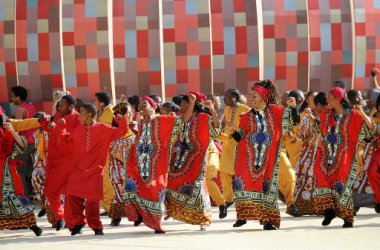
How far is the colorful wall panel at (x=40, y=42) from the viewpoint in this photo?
16.4 m

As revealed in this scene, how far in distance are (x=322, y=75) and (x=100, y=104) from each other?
3.21 meters

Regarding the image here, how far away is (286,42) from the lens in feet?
Result: 54.7

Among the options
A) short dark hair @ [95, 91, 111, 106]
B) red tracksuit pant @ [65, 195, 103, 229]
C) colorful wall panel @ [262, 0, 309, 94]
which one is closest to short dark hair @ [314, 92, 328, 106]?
colorful wall panel @ [262, 0, 309, 94]

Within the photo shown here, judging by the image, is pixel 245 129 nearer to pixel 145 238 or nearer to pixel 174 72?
pixel 145 238

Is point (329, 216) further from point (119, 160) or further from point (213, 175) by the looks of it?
point (119, 160)

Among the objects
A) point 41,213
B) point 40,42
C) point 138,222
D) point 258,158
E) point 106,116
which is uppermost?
point 40,42

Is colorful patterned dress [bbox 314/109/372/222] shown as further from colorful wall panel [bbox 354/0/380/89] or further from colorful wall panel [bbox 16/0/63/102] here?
colorful wall panel [bbox 16/0/63/102]

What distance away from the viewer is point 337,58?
17031 mm

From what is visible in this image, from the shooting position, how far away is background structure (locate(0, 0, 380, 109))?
1630cm

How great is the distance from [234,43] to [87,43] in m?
1.73

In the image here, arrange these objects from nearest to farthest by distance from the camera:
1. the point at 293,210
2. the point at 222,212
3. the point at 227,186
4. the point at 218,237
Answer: the point at 218,237 → the point at 293,210 → the point at 222,212 → the point at 227,186

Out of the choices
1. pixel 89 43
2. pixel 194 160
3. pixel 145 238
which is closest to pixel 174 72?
pixel 89 43

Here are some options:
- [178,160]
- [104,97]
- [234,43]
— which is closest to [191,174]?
[178,160]

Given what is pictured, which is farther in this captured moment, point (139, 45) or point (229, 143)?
point (139, 45)
